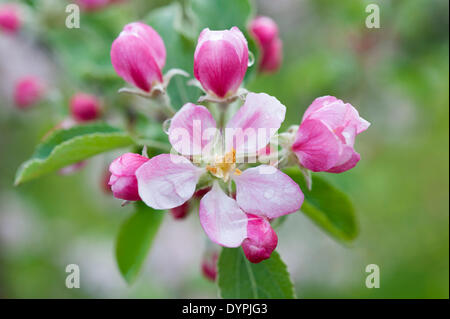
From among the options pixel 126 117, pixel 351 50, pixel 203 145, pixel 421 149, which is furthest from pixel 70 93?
pixel 421 149

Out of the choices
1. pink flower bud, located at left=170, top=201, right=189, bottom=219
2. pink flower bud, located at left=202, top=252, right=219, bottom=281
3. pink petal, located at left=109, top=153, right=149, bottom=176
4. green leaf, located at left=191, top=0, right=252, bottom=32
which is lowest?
pink flower bud, located at left=202, top=252, right=219, bottom=281

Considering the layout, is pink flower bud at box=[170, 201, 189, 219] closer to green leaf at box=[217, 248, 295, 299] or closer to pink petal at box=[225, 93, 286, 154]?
green leaf at box=[217, 248, 295, 299]

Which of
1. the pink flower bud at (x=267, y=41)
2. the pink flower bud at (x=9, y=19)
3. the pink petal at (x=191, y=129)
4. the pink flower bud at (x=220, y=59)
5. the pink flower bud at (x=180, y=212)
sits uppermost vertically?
the pink flower bud at (x=9, y=19)

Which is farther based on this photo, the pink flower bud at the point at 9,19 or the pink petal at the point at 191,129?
the pink flower bud at the point at 9,19

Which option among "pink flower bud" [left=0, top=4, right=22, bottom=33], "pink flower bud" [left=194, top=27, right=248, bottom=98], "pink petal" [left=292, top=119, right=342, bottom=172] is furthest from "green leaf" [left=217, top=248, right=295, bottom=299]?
"pink flower bud" [left=0, top=4, right=22, bottom=33]

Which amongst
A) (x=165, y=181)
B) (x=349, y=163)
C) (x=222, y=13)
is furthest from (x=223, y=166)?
(x=222, y=13)

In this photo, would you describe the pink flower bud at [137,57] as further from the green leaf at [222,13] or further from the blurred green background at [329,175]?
the blurred green background at [329,175]

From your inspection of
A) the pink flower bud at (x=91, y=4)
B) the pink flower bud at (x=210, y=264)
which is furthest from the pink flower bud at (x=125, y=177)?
the pink flower bud at (x=91, y=4)
